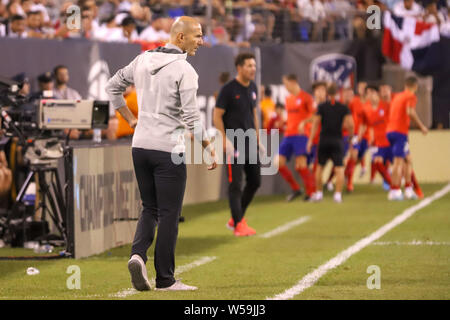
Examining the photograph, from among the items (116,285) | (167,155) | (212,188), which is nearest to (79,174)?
(116,285)

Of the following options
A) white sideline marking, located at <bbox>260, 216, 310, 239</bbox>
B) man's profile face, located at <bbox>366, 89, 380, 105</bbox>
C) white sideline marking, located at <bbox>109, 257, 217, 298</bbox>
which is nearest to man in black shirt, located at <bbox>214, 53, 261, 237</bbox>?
white sideline marking, located at <bbox>260, 216, 310, 239</bbox>

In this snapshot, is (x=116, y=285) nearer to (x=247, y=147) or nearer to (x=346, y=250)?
(x=346, y=250)

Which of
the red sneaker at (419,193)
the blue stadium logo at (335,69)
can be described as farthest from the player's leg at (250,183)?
the blue stadium logo at (335,69)

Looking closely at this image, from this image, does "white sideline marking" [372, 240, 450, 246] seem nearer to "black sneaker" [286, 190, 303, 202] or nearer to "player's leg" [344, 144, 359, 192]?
"black sneaker" [286, 190, 303, 202]

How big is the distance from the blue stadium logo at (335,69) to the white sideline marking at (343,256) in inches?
221

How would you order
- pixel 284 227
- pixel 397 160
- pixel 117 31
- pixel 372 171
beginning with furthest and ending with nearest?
pixel 372 171, pixel 397 160, pixel 117 31, pixel 284 227

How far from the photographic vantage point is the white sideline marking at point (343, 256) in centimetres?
873

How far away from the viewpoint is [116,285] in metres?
9.16

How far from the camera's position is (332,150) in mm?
18766

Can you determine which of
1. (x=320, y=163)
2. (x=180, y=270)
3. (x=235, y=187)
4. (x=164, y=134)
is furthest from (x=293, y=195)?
(x=164, y=134)

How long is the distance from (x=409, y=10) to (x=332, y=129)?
269 inches

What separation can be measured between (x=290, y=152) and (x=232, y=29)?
3959mm

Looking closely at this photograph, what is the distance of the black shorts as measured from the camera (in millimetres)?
18688

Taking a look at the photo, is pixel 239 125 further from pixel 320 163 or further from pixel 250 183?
pixel 320 163
